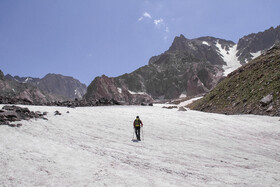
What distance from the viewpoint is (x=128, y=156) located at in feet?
38.4

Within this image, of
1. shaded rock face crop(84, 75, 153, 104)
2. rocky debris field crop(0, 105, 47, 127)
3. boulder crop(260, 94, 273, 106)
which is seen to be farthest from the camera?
shaded rock face crop(84, 75, 153, 104)

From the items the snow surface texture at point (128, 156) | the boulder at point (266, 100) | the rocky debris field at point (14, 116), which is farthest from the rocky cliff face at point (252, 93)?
the rocky debris field at point (14, 116)

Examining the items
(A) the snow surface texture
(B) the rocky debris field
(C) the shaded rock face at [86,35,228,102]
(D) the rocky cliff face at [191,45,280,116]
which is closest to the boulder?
(D) the rocky cliff face at [191,45,280,116]

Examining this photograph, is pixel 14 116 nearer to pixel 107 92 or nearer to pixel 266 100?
pixel 266 100

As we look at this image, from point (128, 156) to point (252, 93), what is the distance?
29.5 meters

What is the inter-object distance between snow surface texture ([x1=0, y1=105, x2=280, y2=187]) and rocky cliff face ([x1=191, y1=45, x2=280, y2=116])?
9238mm

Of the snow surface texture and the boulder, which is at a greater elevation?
the boulder

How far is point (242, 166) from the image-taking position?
11344 mm

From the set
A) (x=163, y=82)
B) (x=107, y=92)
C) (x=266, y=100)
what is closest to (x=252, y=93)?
(x=266, y=100)

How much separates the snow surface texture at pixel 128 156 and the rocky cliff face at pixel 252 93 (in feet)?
30.3

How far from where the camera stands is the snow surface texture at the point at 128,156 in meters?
8.42

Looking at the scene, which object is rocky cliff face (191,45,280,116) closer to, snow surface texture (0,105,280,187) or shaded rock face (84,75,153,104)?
snow surface texture (0,105,280,187)

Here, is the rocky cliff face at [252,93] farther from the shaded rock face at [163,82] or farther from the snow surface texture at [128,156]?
the shaded rock face at [163,82]

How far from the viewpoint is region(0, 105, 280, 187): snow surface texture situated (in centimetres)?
842
